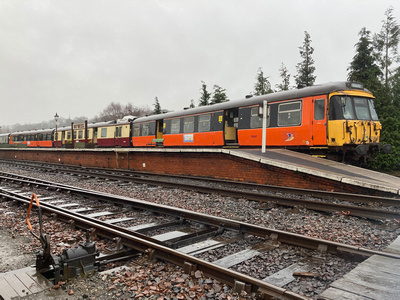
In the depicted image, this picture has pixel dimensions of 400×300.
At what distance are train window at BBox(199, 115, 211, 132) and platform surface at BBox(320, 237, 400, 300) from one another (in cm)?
1246

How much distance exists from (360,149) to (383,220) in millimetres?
4886

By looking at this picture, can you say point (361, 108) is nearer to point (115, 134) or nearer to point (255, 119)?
point (255, 119)

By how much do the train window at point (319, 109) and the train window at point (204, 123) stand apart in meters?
5.98

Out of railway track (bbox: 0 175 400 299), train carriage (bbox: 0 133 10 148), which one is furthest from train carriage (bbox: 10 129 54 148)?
railway track (bbox: 0 175 400 299)

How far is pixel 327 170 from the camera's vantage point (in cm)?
882

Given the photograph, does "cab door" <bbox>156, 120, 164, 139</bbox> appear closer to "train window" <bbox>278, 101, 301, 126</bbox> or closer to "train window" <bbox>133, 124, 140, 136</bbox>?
"train window" <bbox>133, 124, 140, 136</bbox>

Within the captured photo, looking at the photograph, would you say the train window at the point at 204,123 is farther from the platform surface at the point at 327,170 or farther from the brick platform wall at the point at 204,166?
the platform surface at the point at 327,170

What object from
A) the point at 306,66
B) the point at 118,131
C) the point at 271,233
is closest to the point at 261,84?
the point at 306,66

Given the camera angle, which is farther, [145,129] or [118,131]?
[118,131]

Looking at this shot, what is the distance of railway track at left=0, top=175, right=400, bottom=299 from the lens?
10.7ft

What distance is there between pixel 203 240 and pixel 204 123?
1141cm

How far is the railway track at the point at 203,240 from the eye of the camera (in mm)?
3273

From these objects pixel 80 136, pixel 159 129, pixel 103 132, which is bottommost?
pixel 80 136

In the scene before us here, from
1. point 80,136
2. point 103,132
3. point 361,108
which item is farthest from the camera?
point 80,136
